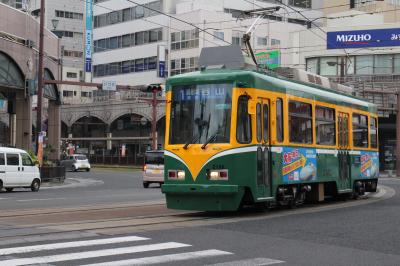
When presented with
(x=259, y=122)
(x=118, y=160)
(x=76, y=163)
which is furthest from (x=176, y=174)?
(x=118, y=160)

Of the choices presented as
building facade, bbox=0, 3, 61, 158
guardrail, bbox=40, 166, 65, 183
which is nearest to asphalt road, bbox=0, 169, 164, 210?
guardrail, bbox=40, 166, 65, 183

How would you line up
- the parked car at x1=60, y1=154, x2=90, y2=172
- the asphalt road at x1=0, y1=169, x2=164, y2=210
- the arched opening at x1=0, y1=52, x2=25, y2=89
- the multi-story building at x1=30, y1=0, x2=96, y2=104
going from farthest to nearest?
the multi-story building at x1=30, y1=0, x2=96, y2=104, the parked car at x1=60, y1=154, x2=90, y2=172, the arched opening at x1=0, y1=52, x2=25, y2=89, the asphalt road at x1=0, y1=169, x2=164, y2=210

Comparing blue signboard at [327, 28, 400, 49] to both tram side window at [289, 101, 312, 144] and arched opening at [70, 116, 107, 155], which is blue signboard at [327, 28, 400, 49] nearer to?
arched opening at [70, 116, 107, 155]

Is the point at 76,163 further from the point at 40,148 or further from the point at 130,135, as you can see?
the point at 40,148

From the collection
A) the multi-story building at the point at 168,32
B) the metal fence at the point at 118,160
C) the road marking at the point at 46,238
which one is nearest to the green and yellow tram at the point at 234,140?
the road marking at the point at 46,238

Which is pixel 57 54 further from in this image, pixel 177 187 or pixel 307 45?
pixel 177 187

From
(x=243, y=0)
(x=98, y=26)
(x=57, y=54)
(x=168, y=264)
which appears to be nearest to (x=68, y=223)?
(x=168, y=264)

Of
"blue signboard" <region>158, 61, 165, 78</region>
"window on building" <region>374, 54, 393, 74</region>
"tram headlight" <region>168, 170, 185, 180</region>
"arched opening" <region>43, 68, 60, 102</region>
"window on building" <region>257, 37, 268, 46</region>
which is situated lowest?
"tram headlight" <region>168, 170, 185, 180</region>

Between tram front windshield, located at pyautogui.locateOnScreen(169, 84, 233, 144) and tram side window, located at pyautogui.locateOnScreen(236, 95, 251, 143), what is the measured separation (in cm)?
23

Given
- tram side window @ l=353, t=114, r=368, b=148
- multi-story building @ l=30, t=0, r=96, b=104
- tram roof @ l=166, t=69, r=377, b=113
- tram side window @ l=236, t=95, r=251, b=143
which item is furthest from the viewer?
multi-story building @ l=30, t=0, r=96, b=104

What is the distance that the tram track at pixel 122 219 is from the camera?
1234 cm

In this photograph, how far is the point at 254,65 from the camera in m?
15.7

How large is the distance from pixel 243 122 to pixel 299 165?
9.10 feet

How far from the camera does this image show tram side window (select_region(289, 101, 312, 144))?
52.7ft
